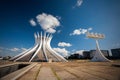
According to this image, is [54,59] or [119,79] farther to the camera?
[54,59]

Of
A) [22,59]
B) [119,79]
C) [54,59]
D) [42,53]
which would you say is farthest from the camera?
[42,53]

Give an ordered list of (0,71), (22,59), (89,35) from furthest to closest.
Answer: (22,59) < (89,35) < (0,71)

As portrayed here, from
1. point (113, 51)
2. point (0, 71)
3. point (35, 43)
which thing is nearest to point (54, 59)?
point (35, 43)

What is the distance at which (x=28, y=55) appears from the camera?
1265 inches

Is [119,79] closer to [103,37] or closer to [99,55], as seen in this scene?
[99,55]

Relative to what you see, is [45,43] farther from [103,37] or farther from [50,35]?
[103,37]

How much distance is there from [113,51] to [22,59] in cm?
6588

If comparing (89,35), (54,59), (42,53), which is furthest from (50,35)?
(89,35)

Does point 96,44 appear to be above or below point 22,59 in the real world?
above

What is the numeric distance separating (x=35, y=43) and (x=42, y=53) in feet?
29.9

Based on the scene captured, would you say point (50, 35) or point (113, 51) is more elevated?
point (50, 35)

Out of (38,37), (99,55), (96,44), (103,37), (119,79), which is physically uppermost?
(38,37)

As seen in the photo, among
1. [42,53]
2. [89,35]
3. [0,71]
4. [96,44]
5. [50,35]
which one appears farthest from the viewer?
[50,35]

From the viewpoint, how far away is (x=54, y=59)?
32062mm
